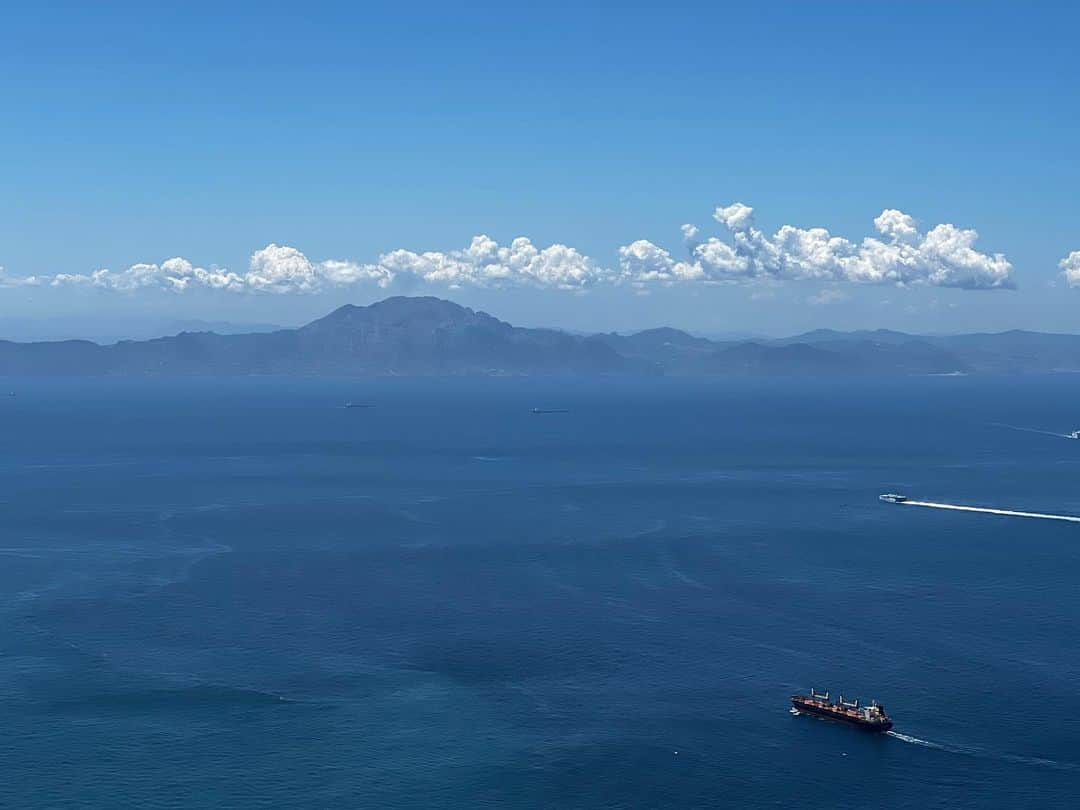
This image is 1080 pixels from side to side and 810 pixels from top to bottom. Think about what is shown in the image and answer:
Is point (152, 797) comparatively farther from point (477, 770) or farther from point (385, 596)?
point (385, 596)

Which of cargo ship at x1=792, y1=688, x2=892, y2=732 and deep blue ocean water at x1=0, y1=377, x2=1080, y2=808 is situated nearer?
deep blue ocean water at x1=0, y1=377, x2=1080, y2=808

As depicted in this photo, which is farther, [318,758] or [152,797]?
[318,758]

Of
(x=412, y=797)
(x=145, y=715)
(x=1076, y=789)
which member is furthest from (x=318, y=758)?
(x=1076, y=789)

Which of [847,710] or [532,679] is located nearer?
[847,710]

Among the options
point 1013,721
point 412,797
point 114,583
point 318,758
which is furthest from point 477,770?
point 114,583

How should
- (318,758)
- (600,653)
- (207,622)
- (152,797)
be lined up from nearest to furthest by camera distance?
(152,797) → (318,758) → (600,653) → (207,622)

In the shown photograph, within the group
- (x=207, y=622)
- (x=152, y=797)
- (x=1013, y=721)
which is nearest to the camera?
(x=152, y=797)

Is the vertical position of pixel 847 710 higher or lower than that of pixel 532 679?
higher

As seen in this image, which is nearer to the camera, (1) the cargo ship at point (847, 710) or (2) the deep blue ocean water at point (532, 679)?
(2) the deep blue ocean water at point (532, 679)
